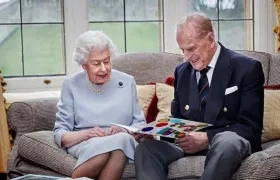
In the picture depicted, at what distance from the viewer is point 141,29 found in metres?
4.20

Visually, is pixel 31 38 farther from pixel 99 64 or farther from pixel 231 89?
pixel 231 89

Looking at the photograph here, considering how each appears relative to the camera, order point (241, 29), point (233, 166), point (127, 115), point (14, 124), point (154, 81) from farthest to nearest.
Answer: point (241, 29), point (154, 81), point (14, 124), point (127, 115), point (233, 166)

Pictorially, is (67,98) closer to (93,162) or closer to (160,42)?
(93,162)

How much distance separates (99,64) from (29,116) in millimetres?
566

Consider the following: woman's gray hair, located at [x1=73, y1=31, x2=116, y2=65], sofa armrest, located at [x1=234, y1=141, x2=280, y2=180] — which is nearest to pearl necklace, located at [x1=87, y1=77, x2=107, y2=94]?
woman's gray hair, located at [x1=73, y1=31, x2=116, y2=65]

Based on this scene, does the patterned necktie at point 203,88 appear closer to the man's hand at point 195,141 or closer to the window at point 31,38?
the man's hand at point 195,141

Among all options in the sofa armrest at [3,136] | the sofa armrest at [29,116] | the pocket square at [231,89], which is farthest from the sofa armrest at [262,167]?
the sofa armrest at [3,136]

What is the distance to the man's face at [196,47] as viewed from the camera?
107 inches

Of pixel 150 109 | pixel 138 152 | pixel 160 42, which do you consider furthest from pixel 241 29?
pixel 138 152

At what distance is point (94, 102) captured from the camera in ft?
9.87

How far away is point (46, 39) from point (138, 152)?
170 cm

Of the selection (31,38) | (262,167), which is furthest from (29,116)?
(262,167)

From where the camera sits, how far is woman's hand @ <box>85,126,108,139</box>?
9.39 ft

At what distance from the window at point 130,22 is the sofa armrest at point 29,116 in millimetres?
1045
